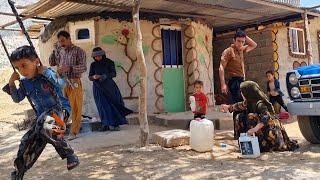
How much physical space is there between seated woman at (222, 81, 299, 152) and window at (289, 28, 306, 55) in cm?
837

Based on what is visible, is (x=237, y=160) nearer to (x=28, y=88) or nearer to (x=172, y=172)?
(x=172, y=172)

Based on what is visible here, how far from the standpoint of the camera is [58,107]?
3.75 meters

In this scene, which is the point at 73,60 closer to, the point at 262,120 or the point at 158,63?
the point at 158,63

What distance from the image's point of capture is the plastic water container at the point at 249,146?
17.3 ft

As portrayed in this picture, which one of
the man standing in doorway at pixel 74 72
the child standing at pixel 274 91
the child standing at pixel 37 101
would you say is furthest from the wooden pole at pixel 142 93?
the child standing at pixel 274 91

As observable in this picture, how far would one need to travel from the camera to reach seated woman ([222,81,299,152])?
18.1 feet

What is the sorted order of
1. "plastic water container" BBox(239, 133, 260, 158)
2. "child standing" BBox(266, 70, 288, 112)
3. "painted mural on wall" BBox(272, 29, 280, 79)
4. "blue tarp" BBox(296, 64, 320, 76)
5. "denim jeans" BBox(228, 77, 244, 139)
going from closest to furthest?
"plastic water container" BBox(239, 133, 260, 158) → "blue tarp" BBox(296, 64, 320, 76) → "denim jeans" BBox(228, 77, 244, 139) → "child standing" BBox(266, 70, 288, 112) → "painted mural on wall" BBox(272, 29, 280, 79)

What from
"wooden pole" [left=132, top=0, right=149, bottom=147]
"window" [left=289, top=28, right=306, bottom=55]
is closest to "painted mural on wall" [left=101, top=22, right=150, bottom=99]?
"wooden pole" [left=132, top=0, right=149, bottom=147]

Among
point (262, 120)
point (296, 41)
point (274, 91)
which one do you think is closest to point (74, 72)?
point (262, 120)

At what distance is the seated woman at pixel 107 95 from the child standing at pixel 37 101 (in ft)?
13.3

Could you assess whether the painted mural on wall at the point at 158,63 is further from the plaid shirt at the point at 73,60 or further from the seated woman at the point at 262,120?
the seated woman at the point at 262,120

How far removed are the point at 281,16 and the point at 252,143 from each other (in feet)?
22.8

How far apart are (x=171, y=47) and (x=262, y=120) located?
5.53m

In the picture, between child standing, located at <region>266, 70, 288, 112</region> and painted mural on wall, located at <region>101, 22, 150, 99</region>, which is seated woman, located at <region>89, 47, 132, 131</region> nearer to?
painted mural on wall, located at <region>101, 22, 150, 99</region>
